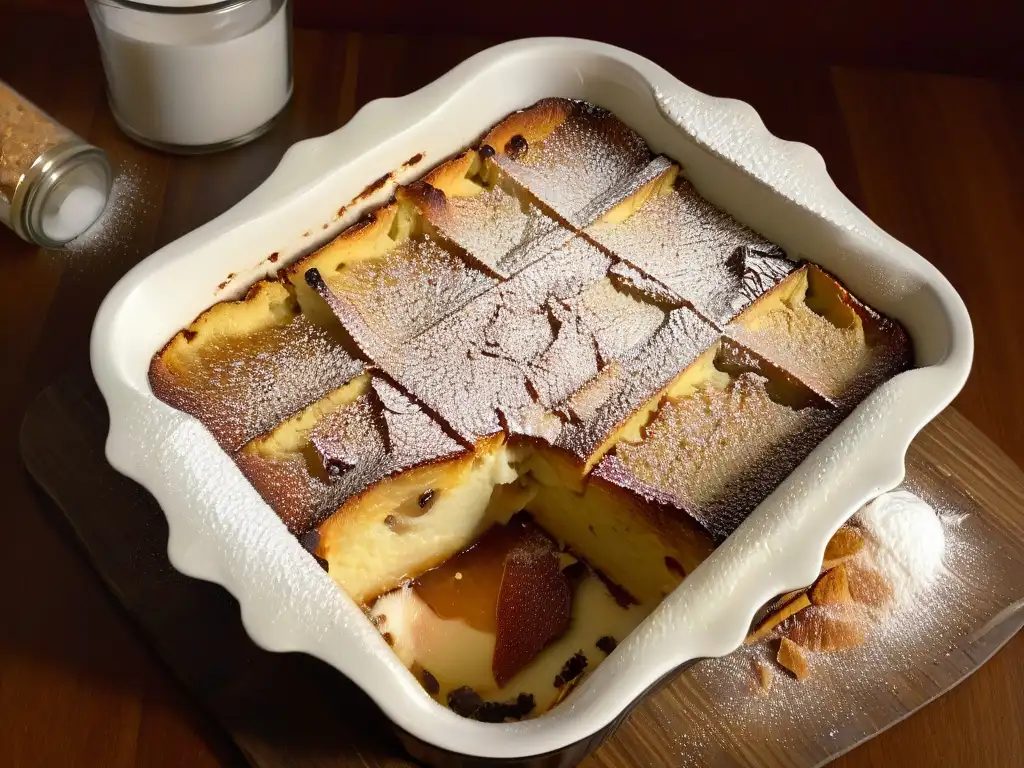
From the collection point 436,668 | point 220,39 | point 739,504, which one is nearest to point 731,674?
point 739,504

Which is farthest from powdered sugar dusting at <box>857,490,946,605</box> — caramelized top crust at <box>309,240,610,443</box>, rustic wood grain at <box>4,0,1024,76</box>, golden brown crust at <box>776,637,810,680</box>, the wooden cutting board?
rustic wood grain at <box>4,0,1024,76</box>

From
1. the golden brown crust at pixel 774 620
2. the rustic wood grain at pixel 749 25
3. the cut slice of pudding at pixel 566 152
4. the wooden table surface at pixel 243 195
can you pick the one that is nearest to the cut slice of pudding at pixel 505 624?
the golden brown crust at pixel 774 620

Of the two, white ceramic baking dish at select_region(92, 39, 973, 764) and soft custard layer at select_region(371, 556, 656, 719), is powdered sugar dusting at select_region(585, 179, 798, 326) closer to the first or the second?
white ceramic baking dish at select_region(92, 39, 973, 764)

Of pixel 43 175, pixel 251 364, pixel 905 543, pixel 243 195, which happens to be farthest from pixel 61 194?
pixel 905 543

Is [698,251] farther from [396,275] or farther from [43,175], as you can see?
[43,175]

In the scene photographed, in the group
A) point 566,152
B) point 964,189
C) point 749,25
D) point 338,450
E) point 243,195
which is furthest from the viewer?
point 749,25

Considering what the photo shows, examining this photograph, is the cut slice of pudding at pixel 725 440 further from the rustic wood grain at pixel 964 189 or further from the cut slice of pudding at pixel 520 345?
the rustic wood grain at pixel 964 189
